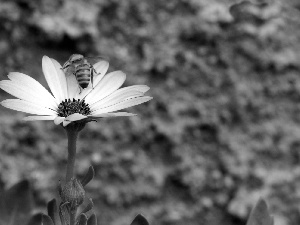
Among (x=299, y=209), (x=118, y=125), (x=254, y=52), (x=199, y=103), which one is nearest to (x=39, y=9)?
(x=118, y=125)

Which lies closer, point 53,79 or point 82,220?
point 82,220

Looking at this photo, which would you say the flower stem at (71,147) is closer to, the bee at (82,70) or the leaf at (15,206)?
the bee at (82,70)

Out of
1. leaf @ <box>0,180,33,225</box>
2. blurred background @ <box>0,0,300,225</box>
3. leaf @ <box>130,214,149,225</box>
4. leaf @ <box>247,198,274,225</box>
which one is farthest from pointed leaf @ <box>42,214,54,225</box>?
blurred background @ <box>0,0,300,225</box>

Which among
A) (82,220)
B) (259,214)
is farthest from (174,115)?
(82,220)

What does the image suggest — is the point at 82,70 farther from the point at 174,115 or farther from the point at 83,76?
the point at 174,115

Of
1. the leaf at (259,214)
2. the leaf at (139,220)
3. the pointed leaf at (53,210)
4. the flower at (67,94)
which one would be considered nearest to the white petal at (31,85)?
the flower at (67,94)

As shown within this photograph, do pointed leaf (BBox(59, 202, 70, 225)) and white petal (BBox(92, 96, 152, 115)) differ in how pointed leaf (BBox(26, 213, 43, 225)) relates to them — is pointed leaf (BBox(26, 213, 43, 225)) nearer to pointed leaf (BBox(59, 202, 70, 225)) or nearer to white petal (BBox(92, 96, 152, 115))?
pointed leaf (BBox(59, 202, 70, 225))
